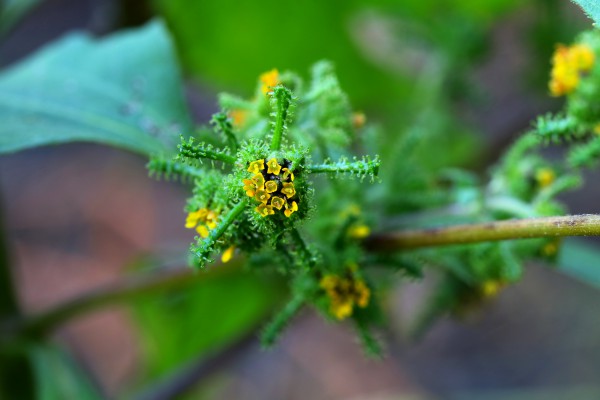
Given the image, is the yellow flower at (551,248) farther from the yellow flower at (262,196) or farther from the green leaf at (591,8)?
the yellow flower at (262,196)

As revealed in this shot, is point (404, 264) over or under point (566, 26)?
under

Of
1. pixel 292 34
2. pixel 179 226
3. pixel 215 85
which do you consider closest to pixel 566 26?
pixel 292 34

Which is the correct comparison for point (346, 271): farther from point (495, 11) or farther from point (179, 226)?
point (179, 226)

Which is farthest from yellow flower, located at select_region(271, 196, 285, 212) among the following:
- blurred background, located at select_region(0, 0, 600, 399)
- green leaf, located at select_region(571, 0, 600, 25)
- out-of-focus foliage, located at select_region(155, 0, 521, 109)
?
out-of-focus foliage, located at select_region(155, 0, 521, 109)

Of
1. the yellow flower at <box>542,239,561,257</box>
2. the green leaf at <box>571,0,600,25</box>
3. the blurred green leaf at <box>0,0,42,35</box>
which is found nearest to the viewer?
the green leaf at <box>571,0,600,25</box>

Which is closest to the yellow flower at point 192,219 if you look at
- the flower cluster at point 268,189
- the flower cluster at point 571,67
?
the flower cluster at point 268,189

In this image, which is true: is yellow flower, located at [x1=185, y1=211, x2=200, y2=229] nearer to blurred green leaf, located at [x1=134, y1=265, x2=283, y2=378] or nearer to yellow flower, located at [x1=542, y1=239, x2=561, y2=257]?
yellow flower, located at [x1=542, y1=239, x2=561, y2=257]
